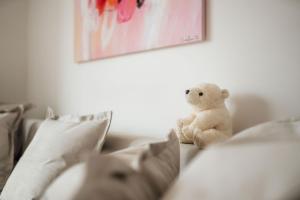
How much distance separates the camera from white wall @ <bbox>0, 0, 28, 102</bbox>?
2334mm

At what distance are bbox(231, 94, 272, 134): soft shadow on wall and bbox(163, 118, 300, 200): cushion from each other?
68 cm

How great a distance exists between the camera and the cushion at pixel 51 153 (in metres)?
1.08

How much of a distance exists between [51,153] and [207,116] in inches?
26.3

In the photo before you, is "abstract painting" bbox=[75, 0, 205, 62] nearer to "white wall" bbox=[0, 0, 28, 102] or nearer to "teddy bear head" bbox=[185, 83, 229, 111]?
"teddy bear head" bbox=[185, 83, 229, 111]

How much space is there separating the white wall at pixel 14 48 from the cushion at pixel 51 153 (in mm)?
1233

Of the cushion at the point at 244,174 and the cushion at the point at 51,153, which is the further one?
the cushion at the point at 51,153

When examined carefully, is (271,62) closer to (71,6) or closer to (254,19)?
(254,19)

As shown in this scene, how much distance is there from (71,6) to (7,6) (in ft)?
2.45

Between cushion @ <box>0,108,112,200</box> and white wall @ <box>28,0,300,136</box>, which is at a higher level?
white wall @ <box>28,0,300,136</box>

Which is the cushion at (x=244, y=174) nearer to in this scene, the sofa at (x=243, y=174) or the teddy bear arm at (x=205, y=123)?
the sofa at (x=243, y=174)

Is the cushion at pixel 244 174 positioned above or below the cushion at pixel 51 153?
above

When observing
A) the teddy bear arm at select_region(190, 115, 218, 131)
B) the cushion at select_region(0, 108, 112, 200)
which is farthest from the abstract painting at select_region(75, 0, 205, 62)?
the cushion at select_region(0, 108, 112, 200)
